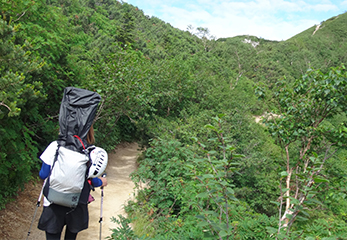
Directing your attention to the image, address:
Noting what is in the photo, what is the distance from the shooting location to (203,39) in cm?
4850

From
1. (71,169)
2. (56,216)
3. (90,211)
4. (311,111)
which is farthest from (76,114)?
(311,111)

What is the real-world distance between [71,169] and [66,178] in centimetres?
9

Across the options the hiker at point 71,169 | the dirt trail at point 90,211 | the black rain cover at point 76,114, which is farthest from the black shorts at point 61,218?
the dirt trail at point 90,211

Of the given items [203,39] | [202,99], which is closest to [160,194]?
[202,99]

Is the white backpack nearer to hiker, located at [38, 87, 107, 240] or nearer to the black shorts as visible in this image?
hiker, located at [38, 87, 107, 240]

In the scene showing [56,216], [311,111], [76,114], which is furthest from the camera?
[311,111]

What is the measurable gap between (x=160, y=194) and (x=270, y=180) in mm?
6995

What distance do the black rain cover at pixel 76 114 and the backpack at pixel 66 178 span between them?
0.17 m

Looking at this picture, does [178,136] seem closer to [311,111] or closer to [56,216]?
[311,111]

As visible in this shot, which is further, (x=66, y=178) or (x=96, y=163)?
(x=96, y=163)

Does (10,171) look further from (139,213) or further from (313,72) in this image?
(313,72)

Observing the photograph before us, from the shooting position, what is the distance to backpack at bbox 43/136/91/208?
7.27ft

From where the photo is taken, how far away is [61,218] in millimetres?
2420

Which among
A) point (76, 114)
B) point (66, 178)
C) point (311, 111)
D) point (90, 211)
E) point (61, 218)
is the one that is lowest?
point (90, 211)
